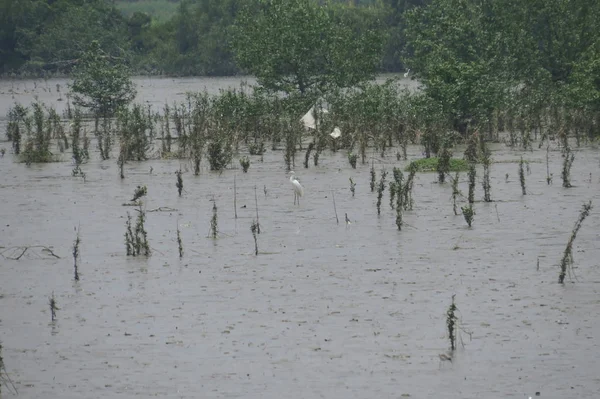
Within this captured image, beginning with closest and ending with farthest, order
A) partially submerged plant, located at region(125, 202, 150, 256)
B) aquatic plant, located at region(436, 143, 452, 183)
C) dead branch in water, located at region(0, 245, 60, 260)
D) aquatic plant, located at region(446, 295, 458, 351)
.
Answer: aquatic plant, located at region(446, 295, 458, 351), partially submerged plant, located at region(125, 202, 150, 256), dead branch in water, located at region(0, 245, 60, 260), aquatic plant, located at region(436, 143, 452, 183)

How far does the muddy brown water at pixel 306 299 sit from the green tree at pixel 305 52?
42.3ft

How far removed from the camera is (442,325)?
1006cm

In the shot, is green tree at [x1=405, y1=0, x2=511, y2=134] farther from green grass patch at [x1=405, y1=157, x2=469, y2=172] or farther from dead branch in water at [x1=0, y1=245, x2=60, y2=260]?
dead branch in water at [x1=0, y1=245, x2=60, y2=260]

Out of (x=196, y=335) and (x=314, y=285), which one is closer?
(x=196, y=335)

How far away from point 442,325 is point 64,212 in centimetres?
886

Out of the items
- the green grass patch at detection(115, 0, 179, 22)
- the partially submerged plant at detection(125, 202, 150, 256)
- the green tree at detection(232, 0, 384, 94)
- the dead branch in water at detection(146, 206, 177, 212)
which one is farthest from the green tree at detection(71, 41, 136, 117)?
the green grass patch at detection(115, 0, 179, 22)

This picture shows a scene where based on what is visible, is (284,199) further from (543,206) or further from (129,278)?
(129,278)

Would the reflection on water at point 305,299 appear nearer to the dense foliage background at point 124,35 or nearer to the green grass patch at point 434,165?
the green grass patch at point 434,165

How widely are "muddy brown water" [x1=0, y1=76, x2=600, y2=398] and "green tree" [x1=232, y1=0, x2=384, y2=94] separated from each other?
507 inches

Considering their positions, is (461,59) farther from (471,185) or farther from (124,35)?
(124,35)

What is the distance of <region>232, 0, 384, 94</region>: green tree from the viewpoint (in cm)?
3128

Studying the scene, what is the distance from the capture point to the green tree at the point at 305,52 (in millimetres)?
31281

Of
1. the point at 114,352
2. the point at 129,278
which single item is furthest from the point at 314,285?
→ the point at 114,352

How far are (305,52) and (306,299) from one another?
20583 mm
